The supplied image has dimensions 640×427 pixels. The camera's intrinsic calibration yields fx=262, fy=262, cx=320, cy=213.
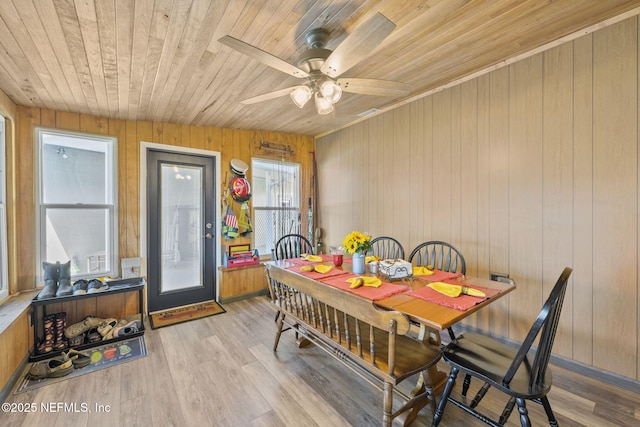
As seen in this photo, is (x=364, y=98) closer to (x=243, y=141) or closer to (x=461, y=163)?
(x=461, y=163)

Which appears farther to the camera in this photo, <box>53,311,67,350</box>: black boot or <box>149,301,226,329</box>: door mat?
<box>149,301,226,329</box>: door mat

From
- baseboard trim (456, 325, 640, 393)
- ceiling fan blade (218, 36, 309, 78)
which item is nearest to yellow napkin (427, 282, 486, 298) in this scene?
baseboard trim (456, 325, 640, 393)

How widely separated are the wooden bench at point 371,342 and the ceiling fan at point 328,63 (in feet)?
4.22

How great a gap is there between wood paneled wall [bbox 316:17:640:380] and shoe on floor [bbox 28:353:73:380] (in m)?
3.40

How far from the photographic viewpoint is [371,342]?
145cm

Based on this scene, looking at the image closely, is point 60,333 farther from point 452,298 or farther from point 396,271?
point 452,298

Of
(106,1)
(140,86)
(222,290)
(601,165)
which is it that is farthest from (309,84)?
(222,290)

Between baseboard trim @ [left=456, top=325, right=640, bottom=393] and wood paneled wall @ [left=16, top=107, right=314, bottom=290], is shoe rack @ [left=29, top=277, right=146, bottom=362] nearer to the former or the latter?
wood paneled wall @ [left=16, top=107, right=314, bottom=290]

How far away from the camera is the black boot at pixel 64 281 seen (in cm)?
251

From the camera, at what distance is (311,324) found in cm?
195

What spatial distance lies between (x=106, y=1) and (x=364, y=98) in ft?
7.33

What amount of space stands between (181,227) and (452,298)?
3.37 m

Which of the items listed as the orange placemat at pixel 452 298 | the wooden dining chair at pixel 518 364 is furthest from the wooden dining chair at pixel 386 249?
the wooden dining chair at pixel 518 364

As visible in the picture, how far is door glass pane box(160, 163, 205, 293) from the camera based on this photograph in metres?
3.47
